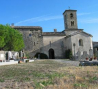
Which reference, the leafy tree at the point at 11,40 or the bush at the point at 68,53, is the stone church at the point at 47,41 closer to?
the bush at the point at 68,53

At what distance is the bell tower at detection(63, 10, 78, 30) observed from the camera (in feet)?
149

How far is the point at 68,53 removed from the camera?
40.2 m

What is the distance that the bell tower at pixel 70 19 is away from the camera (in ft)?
149

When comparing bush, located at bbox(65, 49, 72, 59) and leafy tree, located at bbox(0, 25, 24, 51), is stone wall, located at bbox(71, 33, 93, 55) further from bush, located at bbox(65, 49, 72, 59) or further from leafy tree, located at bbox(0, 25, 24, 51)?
leafy tree, located at bbox(0, 25, 24, 51)

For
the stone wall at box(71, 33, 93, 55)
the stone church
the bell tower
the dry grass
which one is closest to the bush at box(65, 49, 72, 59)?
the stone wall at box(71, 33, 93, 55)

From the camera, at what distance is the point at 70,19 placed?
1797 inches

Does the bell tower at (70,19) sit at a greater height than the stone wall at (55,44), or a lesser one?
greater

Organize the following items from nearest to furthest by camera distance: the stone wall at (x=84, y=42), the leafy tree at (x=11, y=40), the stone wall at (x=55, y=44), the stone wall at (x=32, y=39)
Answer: the leafy tree at (x=11, y=40)
the stone wall at (x=84, y=42)
the stone wall at (x=55, y=44)
the stone wall at (x=32, y=39)

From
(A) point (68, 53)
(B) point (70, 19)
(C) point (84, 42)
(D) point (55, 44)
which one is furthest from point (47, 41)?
(C) point (84, 42)

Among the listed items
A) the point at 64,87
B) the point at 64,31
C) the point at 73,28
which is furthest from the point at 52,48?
the point at 64,87

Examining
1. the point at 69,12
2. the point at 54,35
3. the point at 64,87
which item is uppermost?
the point at 69,12

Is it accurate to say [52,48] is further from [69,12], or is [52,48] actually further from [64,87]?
[64,87]

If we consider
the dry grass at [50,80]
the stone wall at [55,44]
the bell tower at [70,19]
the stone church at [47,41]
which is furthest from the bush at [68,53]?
the dry grass at [50,80]

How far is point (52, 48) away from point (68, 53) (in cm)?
549
